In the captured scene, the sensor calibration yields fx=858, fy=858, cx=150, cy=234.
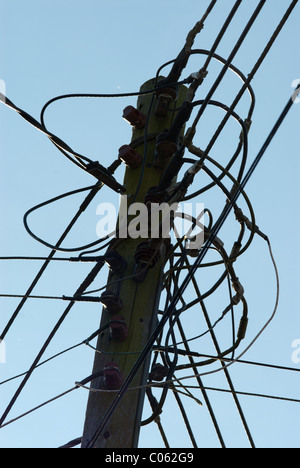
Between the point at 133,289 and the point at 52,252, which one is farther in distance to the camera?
the point at 52,252

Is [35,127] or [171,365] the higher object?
[35,127]

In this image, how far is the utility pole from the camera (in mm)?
4938

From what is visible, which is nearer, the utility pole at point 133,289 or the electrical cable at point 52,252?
the utility pole at point 133,289

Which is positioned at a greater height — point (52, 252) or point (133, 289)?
point (52, 252)

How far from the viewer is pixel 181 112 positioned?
5.73m

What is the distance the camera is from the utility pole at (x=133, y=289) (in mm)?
4938

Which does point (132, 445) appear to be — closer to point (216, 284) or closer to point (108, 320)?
point (108, 320)

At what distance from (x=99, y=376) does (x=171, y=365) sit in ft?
1.74

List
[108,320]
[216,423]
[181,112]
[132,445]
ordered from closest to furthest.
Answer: [132,445]
[108,320]
[181,112]
[216,423]

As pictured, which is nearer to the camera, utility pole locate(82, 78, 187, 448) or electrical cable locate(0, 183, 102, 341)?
utility pole locate(82, 78, 187, 448)

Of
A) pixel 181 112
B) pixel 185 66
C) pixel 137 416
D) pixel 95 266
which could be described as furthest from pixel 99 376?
pixel 185 66

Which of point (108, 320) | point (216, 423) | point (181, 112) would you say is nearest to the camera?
point (108, 320)

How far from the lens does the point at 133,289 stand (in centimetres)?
534

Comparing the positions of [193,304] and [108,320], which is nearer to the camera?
[108,320]
